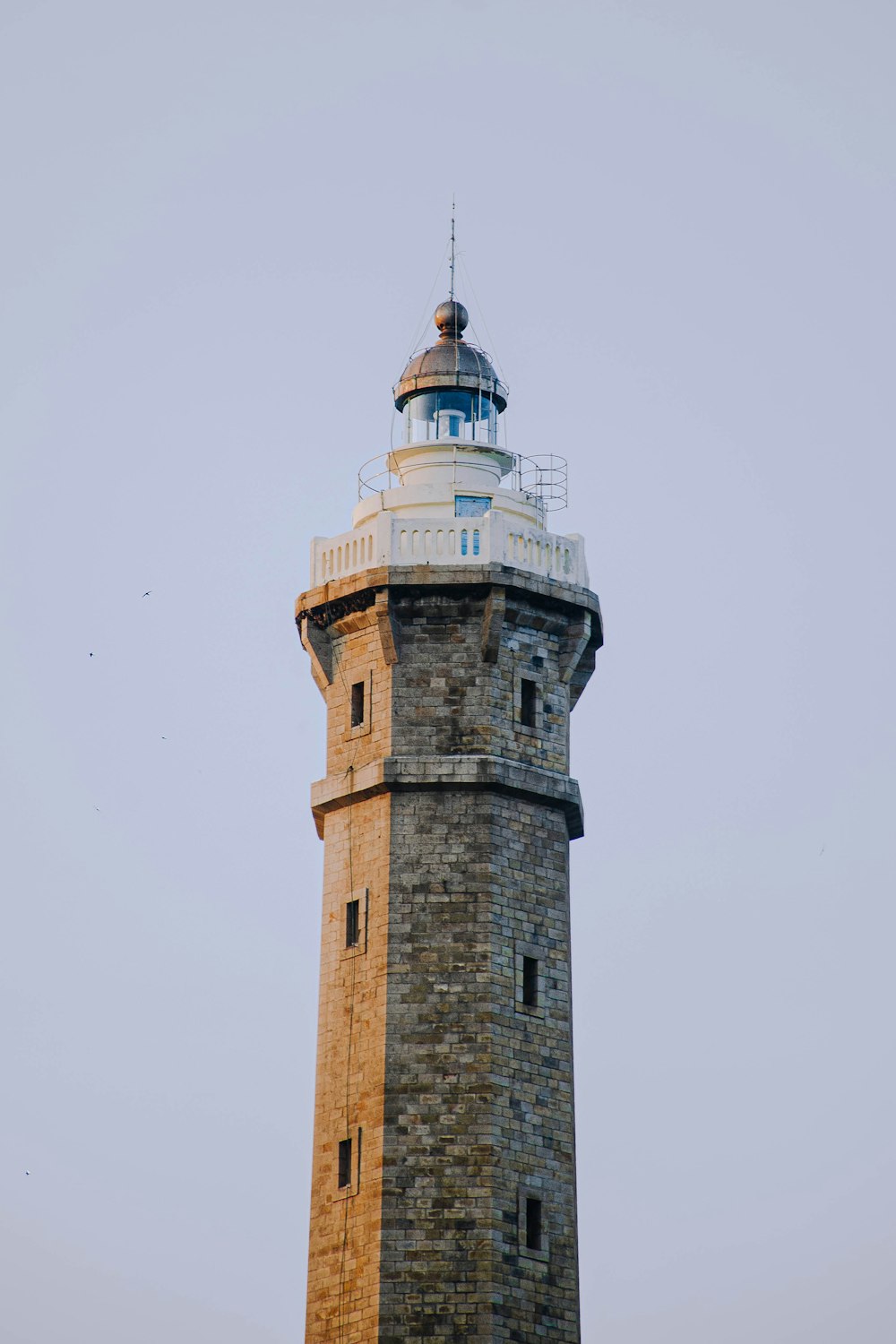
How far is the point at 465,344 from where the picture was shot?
74.4 metres

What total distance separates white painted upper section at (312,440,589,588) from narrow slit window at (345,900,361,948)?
23.6 feet

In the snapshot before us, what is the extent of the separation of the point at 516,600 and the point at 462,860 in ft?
19.1

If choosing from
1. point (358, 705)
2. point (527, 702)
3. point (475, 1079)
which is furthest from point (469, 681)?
point (475, 1079)

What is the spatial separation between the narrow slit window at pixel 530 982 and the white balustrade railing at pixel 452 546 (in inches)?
329

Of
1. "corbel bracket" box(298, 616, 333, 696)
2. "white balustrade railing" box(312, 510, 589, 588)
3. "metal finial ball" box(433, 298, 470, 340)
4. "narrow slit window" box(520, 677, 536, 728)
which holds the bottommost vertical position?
"narrow slit window" box(520, 677, 536, 728)

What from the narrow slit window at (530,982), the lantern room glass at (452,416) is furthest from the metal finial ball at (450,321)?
the narrow slit window at (530,982)

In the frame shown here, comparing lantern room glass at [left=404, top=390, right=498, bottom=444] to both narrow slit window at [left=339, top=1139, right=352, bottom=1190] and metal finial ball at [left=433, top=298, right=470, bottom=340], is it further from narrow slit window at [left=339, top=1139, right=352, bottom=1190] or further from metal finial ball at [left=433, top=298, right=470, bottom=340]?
narrow slit window at [left=339, top=1139, right=352, bottom=1190]

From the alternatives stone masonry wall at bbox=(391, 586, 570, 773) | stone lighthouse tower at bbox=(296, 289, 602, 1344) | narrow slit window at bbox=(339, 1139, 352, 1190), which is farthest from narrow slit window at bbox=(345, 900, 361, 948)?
narrow slit window at bbox=(339, 1139, 352, 1190)

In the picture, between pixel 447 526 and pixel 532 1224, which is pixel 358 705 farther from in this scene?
pixel 532 1224

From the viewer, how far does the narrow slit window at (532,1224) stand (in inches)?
2569

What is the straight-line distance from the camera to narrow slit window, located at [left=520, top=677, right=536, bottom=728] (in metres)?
69.4

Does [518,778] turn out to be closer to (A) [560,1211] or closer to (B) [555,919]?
(B) [555,919]

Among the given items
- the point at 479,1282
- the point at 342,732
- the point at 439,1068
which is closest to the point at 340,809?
the point at 342,732

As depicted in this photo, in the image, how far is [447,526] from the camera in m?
70.1
